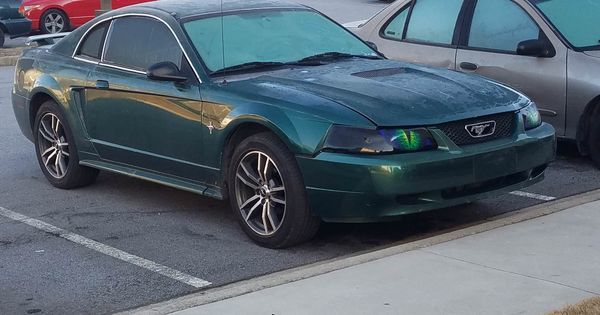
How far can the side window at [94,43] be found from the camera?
8547 mm

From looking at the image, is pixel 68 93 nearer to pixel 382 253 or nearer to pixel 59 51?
pixel 59 51

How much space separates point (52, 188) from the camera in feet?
29.6

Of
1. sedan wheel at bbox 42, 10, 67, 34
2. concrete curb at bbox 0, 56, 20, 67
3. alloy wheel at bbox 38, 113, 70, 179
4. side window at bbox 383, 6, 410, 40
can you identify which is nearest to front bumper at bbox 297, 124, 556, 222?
alloy wheel at bbox 38, 113, 70, 179

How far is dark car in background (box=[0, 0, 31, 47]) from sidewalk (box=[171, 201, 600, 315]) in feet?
53.9

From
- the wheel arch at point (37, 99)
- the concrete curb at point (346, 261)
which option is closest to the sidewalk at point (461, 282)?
the concrete curb at point (346, 261)

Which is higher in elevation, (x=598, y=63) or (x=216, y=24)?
(x=216, y=24)

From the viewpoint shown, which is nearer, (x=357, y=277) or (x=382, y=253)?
(x=357, y=277)

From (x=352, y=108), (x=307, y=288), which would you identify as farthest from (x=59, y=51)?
(x=307, y=288)

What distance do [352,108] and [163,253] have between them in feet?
5.12

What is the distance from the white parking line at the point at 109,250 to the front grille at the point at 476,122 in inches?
68.9

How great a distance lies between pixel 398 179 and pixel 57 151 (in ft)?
11.7

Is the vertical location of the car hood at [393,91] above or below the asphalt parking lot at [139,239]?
above

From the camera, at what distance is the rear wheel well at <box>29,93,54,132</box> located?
29.4 ft

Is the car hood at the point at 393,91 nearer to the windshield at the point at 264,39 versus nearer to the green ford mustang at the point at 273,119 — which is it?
the green ford mustang at the point at 273,119
